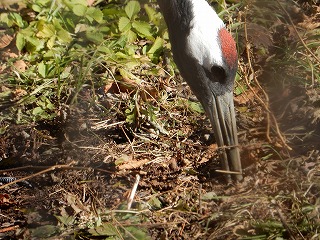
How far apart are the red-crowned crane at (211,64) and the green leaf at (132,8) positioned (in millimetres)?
902

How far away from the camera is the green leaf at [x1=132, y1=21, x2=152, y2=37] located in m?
4.93

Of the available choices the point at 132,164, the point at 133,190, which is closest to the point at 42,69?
the point at 132,164

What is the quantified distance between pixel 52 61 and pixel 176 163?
4.14 ft

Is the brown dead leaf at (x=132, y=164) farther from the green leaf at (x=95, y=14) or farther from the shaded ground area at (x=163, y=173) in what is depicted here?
the green leaf at (x=95, y=14)

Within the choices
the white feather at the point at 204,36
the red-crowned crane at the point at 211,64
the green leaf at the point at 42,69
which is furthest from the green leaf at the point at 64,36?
the white feather at the point at 204,36

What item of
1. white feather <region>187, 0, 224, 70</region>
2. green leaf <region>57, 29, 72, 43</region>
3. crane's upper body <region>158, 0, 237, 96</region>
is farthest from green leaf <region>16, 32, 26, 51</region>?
white feather <region>187, 0, 224, 70</region>

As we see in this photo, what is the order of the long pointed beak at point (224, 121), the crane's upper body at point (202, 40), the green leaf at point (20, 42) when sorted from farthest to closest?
1. the green leaf at point (20, 42)
2. the long pointed beak at point (224, 121)
3. the crane's upper body at point (202, 40)

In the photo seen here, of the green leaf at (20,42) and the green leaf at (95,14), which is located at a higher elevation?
the green leaf at (95,14)

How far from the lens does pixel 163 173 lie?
3.97 meters

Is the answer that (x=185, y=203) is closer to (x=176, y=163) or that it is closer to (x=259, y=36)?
(x=176, y=163)

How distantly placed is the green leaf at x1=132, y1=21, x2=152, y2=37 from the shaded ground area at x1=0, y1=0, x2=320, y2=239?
1.42 ft

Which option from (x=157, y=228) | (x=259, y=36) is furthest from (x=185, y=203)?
(x=259, y=36)

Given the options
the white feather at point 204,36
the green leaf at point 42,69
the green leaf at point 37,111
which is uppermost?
the white feather at point 204,36

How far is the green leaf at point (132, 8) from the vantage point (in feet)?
16.3
